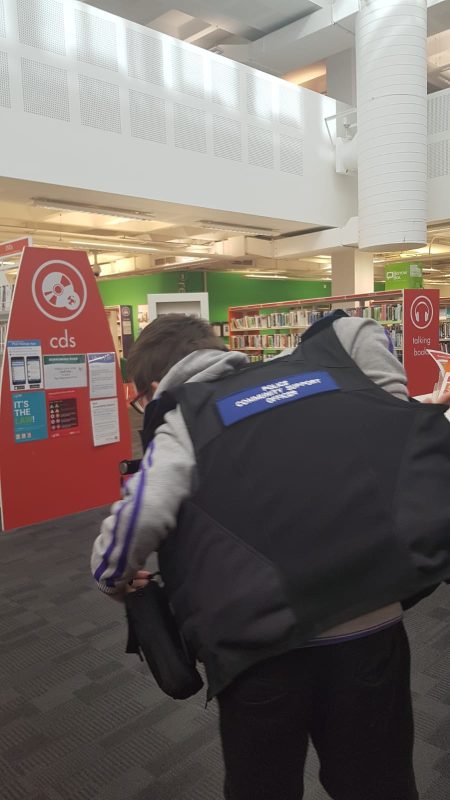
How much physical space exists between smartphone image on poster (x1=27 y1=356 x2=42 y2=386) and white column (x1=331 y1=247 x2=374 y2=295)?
20.8 feet

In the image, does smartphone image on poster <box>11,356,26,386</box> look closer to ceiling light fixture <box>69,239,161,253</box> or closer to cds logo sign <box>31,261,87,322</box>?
cds logo sign <box>31,261,87,322</box>

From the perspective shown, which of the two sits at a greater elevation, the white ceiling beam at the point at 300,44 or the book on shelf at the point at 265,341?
the white ceiling beam at the point at 300,44

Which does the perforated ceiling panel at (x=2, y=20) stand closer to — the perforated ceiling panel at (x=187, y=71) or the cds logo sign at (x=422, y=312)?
the perforated ceiling panel at (x=187, y=71)

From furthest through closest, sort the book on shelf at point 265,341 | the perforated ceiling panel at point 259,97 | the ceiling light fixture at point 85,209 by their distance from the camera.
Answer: the book on shelf at point 265,341 < the perforated ceiling panel at point 259,97 < the ceiling light fixture at point 85,209

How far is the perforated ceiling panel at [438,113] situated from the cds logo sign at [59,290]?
17.8 ft

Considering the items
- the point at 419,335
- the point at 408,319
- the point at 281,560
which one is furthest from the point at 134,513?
the point at 419,335

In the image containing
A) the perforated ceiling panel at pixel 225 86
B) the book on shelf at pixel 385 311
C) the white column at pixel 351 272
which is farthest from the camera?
the white column at pixel 351 272

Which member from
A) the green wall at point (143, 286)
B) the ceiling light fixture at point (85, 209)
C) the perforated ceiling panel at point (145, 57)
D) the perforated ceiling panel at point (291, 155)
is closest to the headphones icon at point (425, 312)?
the perforated ceiling panel at point (291, 155)

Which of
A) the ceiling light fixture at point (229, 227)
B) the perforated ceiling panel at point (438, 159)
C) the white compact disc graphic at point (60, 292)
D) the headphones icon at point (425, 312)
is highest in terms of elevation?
the perforated ceiling panel at point (438, 159)

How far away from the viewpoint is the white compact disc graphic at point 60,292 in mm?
4777

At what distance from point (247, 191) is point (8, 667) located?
619 centimetres

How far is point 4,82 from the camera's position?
5.26 metres

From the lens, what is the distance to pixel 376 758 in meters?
1.01

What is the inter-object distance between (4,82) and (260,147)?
3269 millimetres
